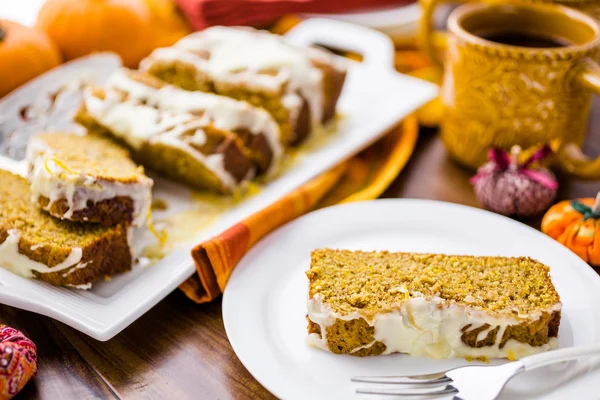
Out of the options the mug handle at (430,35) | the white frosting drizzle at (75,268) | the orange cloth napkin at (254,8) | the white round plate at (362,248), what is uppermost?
the mug handle at (430,35)

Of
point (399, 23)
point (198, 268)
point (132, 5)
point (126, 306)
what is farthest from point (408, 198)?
point (132, 5)

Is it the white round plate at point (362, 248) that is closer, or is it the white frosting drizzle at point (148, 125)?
the white round plate at point (362, 248)

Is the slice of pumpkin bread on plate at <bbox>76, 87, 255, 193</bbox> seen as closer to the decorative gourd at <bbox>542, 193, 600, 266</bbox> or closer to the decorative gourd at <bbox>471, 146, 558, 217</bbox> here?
the decorative gourd at <bbox>471, 146, 558, 217</bbox>

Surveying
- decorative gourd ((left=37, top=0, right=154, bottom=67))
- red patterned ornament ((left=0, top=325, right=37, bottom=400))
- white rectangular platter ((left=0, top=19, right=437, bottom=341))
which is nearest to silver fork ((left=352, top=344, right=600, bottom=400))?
white rectangular platter ((left=0, top=19, right=437, bottom=341))

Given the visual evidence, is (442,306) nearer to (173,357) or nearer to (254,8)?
(173,357)

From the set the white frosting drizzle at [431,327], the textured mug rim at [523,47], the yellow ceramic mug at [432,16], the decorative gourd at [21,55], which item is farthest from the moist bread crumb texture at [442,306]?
the decorative gourd at [21,55]

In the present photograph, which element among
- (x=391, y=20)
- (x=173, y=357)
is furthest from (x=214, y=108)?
(x=391, y=20)

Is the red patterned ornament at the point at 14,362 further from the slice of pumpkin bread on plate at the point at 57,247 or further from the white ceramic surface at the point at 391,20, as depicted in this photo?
the white ceramic surface at the point at 391,20

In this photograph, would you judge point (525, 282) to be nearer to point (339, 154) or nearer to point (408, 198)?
point (408, 198)
